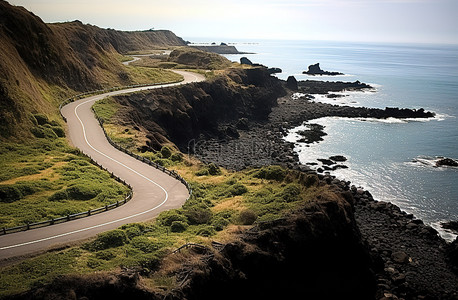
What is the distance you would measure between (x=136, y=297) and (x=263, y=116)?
82.5 m

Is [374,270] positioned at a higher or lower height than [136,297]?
lower

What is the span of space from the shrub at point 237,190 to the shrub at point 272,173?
403 centimetres

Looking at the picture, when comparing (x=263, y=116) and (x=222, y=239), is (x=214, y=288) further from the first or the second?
(x=263, y=116)

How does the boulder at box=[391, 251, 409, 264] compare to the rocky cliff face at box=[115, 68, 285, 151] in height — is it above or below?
below

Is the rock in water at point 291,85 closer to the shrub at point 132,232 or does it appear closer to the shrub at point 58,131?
the shrub at point 58,131

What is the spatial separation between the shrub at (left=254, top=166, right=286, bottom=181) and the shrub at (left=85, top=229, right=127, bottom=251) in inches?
732

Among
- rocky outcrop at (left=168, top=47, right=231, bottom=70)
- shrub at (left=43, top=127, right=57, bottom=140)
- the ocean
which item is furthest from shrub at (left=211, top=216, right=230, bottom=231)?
rocky outcrop at (left=168, top=47, right=231, bottom=70)

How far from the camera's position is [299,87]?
15012 centimetres

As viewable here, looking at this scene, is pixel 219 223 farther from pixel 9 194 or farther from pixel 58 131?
pixel 58 131

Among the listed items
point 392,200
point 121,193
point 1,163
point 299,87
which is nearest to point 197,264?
point 121,193

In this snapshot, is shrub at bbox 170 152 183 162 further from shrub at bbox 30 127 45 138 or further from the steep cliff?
the steep cliff

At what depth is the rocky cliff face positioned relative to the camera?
65625 millimetres

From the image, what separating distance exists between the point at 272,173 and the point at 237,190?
208 inches

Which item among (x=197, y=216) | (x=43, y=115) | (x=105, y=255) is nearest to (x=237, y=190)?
(x=197, y=216)
